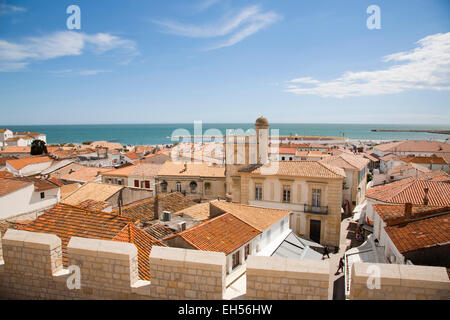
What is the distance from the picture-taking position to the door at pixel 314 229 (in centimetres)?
2331

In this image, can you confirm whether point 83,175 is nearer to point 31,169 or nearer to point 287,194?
point 31,169

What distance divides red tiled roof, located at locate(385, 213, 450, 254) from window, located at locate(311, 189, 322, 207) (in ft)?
38.3

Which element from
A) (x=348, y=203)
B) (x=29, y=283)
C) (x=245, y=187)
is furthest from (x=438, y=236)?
(x=348, y=203)

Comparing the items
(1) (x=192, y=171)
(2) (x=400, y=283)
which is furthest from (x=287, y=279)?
(1) (x=192, y=171)

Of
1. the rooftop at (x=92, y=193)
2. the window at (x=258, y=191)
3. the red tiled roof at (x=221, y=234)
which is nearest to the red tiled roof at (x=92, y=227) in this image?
the red tiled roof at (x=221, y=234)

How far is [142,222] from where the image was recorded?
16.8 meters

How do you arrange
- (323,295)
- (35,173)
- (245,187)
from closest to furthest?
(323,295)
(245,187)
(35,173)

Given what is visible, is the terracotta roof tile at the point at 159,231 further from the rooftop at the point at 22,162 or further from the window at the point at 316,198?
the rooftop at the point at 22,162

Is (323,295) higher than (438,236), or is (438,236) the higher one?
(323,295)

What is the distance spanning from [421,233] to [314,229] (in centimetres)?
1405

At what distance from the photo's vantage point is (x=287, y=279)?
4.13 metres

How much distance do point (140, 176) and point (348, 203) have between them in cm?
2363

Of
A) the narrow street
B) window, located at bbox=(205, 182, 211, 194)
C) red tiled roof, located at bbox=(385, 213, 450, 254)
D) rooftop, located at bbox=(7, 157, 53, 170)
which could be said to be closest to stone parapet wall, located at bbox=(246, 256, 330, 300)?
red tiled roof, located at bbox=(385, 213, 450, 254)
